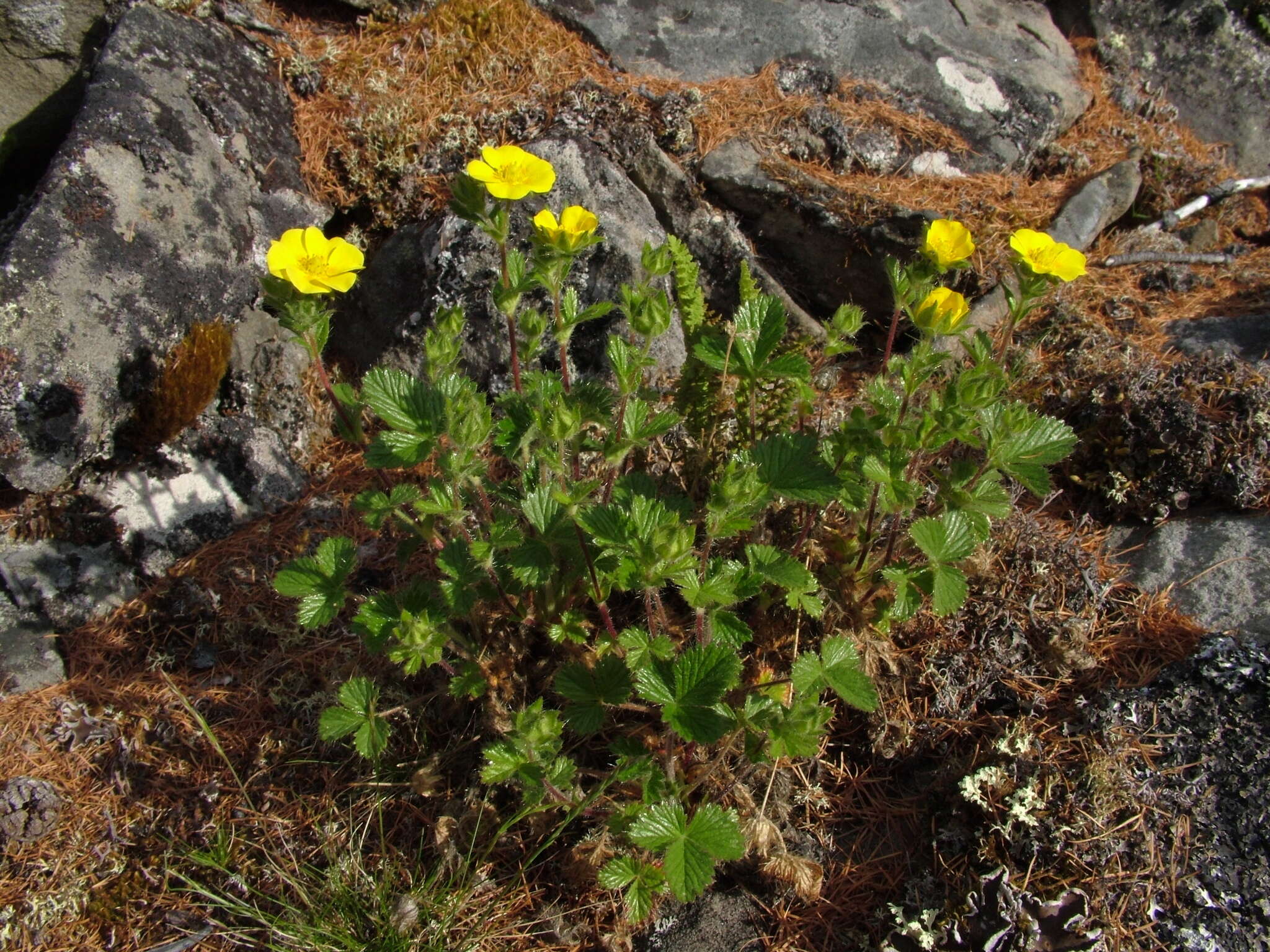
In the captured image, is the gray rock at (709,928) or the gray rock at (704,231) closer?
the gray rock at (709,928)

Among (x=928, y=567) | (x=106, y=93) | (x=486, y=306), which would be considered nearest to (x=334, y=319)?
(x=486, y=306)

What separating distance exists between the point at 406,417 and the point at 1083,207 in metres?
3.58

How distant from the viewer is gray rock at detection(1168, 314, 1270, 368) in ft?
10.8

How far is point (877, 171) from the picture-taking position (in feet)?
13.1

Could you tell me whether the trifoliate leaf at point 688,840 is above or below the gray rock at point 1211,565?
below

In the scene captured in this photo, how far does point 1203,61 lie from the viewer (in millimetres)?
5016

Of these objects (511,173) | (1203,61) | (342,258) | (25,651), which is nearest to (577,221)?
(511,173)

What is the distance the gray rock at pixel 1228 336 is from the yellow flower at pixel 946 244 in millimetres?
1648

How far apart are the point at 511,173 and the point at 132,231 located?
5.85ft

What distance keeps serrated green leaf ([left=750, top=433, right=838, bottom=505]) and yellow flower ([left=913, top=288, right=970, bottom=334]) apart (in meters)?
0.46

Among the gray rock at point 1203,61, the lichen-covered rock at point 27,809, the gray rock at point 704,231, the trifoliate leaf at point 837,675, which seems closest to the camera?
the trifoliate leaf at point 837,675

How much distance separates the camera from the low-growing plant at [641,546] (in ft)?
6.16

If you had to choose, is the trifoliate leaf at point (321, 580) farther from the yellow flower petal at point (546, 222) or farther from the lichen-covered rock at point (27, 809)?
the lichen-covered rock at point (27, 809)

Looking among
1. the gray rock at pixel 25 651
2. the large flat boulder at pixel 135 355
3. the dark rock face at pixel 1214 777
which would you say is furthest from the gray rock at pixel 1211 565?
the gray rock at pixel 25 651
